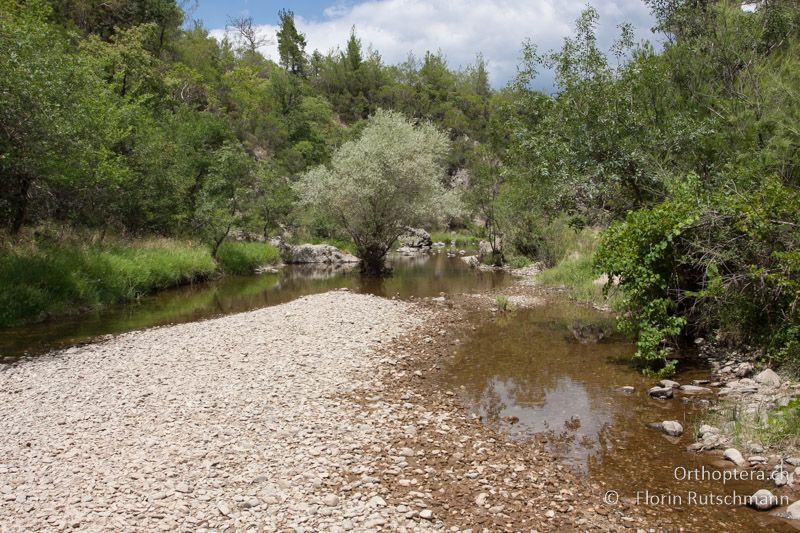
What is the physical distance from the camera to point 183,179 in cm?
3556

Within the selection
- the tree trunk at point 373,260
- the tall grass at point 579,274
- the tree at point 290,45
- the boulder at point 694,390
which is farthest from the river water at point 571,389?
the tree at point 290,45

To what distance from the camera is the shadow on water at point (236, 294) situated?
1786 centimetres

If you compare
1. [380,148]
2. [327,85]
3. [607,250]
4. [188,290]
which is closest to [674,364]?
[607,250]

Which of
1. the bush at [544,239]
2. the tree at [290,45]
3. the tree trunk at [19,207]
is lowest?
the bush at [544,239]

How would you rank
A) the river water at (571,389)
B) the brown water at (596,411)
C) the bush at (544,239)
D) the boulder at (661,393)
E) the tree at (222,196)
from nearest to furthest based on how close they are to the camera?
1. the brown water at (596,411)
2. the river water at (571,389)
3. the boulder at (661,393)
4. the bush at (544,239)
5. the tree at (222,196)

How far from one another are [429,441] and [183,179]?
3170cm

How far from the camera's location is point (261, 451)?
879cm

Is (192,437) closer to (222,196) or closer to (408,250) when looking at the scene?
(222,196)

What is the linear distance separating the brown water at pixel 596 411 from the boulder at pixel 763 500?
0.13 m

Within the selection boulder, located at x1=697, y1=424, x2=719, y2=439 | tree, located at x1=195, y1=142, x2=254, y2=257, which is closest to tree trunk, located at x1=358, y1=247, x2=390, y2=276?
tree, located at x1=195, y1=142, x2=254, y2=257

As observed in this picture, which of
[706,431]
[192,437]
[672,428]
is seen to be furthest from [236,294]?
[706,431]

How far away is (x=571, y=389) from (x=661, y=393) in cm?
195

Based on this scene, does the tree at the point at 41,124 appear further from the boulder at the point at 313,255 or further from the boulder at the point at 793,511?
the boulder at the point at 793,511

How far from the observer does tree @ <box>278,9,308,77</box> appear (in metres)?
89.5
